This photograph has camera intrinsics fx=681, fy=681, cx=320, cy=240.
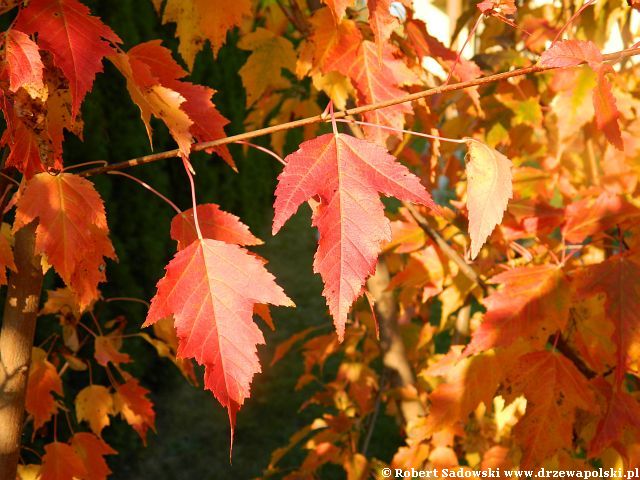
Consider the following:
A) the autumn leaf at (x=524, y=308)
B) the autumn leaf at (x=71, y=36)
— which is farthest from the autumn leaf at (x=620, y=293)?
the autumn leaf at (x=71, y=36)

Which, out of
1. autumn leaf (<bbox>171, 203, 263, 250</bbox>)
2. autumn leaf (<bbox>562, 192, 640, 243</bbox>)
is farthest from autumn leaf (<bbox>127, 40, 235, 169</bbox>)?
autumn leaf (<bbox>562, 192, 640, 243</bbox>)

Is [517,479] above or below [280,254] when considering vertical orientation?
above

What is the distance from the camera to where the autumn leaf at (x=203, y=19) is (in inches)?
49.8

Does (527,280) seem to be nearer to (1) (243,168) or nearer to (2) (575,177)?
(2) (575,177)

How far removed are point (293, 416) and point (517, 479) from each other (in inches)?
90.1

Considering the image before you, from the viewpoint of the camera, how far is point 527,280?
4.25 ft

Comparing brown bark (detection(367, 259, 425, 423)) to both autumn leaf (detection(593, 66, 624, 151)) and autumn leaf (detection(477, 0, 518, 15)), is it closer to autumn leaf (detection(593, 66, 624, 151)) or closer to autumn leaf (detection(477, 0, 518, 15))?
autumn leaf (detection(593, 66, 624, 151))

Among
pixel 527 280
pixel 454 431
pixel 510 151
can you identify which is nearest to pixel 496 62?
pixel 510 151

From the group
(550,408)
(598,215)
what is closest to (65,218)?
(550,408)

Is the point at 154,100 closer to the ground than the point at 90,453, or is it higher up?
higher up

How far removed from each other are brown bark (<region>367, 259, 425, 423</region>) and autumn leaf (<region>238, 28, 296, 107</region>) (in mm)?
627

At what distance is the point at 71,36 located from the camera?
0.89 meters

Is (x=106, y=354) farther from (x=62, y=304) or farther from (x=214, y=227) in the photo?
(x=214, y=227)

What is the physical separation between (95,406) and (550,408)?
1097 millimetres
